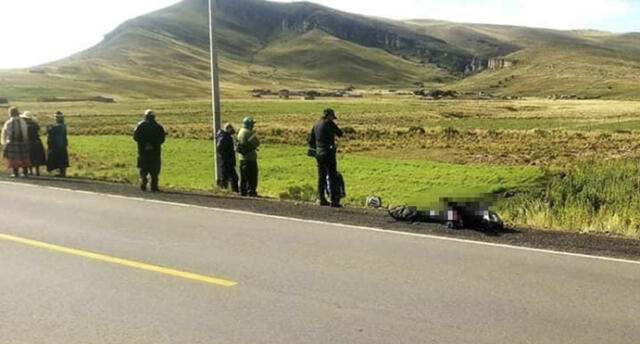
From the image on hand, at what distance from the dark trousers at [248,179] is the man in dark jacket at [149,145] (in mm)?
1954

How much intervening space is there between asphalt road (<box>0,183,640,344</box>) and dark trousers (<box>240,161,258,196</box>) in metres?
5.48

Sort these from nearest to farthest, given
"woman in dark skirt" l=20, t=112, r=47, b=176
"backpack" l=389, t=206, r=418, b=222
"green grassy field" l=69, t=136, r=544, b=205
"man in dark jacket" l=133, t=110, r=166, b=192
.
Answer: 1. "backpack" l=389, t=206, r=418, b=222
2. "man in dark jacket" l=133, t=110, r=166, b=192
3. "woman in dark skirt" l=20, t=112, r=47, b=176
4. "green grassy field" l=69, t=136, r=544, b=205

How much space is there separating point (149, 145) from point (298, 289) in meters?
9.53

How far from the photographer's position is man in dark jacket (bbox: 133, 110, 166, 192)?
1548cm

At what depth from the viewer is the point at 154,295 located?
6.78 m

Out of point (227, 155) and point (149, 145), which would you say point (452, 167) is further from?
point (149, 145)

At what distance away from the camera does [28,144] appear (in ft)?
61.5

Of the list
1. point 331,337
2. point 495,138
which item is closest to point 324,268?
point 331,337

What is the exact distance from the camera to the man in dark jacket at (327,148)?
13.5m

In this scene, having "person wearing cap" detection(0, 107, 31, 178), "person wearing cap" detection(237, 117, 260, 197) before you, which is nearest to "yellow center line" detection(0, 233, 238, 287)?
"person wearing cap" detection(237, 117, 260, 197)

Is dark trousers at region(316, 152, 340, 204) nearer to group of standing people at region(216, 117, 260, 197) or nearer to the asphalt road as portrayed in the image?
group of standing people at region(216, 117, 260, 197)

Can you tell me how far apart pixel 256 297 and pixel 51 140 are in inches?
572

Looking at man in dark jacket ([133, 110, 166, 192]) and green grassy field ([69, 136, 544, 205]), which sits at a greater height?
man in dark jacket ([133, 110, 166, 192])

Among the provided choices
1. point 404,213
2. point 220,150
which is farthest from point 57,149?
point 404,213
